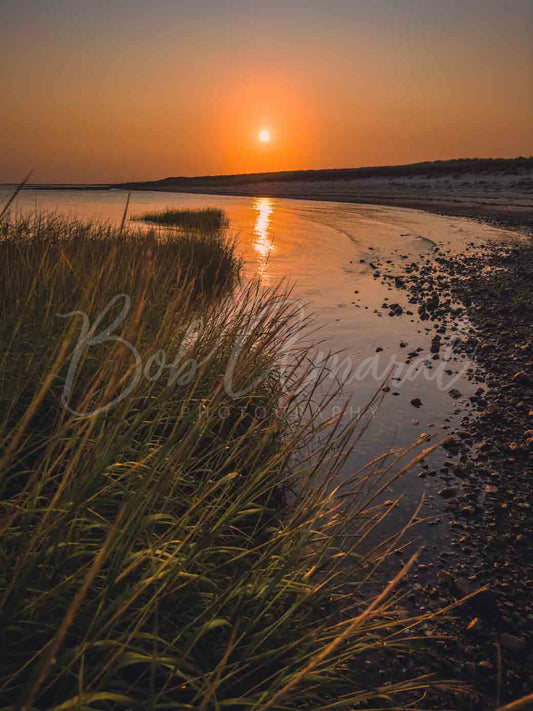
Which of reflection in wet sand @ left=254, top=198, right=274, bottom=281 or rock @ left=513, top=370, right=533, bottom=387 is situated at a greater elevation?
reflection in wet sand @ left=254, top=198, right=274, bottom=281

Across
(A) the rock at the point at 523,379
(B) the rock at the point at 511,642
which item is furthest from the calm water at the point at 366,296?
(B) the rock at the point at 511,642

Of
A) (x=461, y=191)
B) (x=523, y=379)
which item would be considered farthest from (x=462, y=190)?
(x=523, y=379)

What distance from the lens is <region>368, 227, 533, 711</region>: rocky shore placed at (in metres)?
2.92

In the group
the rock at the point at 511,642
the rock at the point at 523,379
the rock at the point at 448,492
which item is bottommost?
the rock at the point at 511,642

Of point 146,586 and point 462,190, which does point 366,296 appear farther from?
point 462,190

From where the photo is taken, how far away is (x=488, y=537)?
4000mm

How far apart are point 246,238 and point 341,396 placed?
21206mm

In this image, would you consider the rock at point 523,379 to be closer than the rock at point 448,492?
No

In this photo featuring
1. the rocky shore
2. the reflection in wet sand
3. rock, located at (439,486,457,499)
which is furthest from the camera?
the reflection in wet sand

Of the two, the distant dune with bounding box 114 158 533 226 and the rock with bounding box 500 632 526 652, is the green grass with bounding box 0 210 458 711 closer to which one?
the rock with bounding box 500 632 526 652

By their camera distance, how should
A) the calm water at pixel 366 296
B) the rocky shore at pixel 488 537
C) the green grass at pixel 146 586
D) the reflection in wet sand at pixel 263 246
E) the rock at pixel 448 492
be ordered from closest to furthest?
the green grass at pixel 146 586 → the rocky shore at pixel 488 537 → the rock at pixel 448 492 → the calm water at pixel 366 296 → the reflection in wet sand at pixel 263 246

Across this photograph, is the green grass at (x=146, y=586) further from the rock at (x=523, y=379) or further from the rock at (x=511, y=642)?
the rock at (x=523, y=379)

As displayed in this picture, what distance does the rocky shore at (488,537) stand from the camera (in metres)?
2.92

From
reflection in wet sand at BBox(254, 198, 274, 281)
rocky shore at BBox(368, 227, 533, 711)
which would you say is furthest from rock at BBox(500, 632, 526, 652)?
reflection in wet sand at BBox(254, 198, 274, 281)
